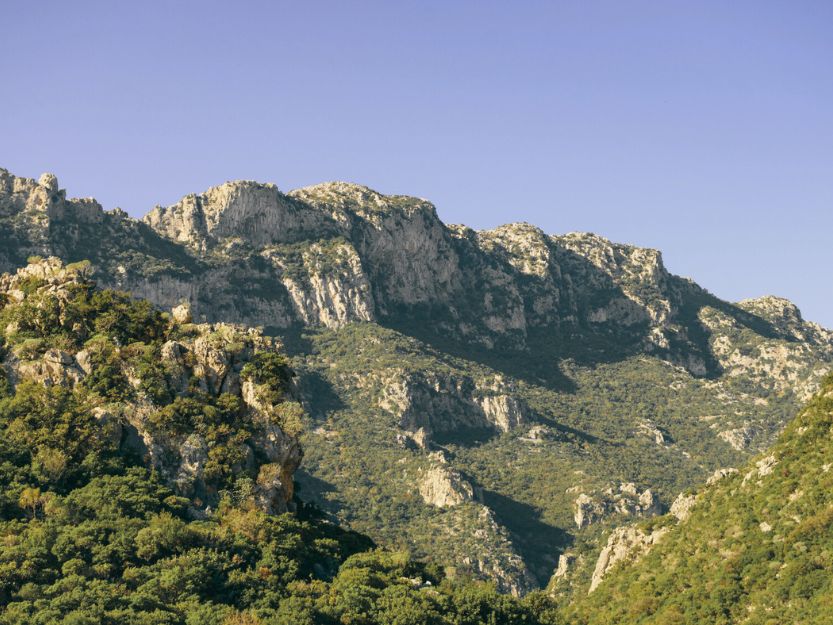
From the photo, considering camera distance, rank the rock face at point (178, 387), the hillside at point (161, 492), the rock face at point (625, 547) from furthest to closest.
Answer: the rock face at point (625, 547) → the rock face at point (178, 387) → the hillside at point (161, 492)

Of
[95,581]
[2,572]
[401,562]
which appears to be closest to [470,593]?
[401,562]

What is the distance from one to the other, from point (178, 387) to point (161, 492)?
647 inches

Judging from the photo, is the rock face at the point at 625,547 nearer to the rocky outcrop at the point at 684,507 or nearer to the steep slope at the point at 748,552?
the steep slope at the point at 748,552

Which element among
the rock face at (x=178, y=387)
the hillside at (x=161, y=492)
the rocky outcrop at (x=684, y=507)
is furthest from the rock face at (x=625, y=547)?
the rock face at (x=178, y=387)

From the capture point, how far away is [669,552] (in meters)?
163

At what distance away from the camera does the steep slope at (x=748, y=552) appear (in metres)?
137

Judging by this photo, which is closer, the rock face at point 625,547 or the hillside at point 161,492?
the hillside at point 161,492

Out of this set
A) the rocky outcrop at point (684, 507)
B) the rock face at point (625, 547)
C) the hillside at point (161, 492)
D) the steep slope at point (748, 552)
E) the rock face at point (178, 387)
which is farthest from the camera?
the rocky outcrop at point (684, 507)

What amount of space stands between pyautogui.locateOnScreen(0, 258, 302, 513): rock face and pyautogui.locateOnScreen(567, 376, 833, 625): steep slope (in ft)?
156

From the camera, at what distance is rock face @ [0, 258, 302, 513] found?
144 metres

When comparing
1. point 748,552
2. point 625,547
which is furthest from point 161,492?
point 625,547

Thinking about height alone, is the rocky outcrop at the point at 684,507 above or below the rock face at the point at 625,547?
above

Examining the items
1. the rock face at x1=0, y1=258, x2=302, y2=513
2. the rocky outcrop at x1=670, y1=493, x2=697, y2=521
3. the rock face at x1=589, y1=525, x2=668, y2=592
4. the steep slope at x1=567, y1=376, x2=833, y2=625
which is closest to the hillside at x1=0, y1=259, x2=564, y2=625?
the rock face at x1=0, y1=258, x2=302, y2=513

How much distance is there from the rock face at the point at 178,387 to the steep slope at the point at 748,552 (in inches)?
1878
